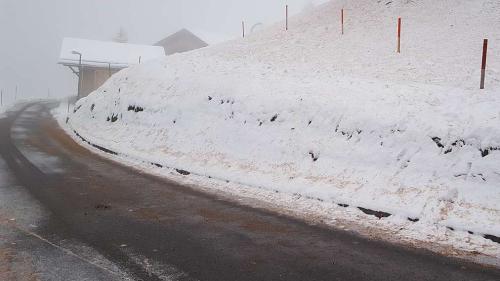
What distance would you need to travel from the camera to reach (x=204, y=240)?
595 cm

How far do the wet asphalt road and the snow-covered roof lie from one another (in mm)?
40090

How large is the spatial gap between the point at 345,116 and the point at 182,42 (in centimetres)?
5330

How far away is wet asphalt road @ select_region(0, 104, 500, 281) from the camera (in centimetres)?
492

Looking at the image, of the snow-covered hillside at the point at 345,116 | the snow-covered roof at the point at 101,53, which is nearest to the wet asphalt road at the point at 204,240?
the snow-covered hillside at the point at 345,116

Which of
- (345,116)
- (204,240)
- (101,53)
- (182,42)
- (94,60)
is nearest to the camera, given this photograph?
(204,240)

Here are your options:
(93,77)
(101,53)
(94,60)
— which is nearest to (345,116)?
(94,60)

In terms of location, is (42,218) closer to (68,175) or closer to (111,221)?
(111,221)

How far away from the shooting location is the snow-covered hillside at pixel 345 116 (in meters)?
7.73

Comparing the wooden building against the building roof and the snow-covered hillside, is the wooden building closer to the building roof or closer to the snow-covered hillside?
the building roof

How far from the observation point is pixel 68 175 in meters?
10.4

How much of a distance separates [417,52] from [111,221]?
13.7 m

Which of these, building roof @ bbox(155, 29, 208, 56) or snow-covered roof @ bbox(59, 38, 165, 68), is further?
building roof @ bbox(155, 29, 208, 56)

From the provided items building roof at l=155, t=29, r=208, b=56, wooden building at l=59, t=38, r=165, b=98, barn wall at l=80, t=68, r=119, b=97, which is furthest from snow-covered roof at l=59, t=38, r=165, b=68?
building roof at l=155, t=29, r=208, b=56

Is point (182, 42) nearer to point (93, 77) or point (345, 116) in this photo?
point (93, 77)
